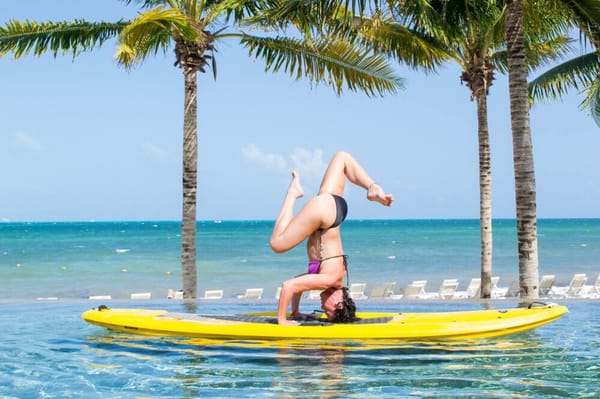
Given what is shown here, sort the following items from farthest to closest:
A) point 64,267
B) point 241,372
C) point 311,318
A: 1. point 64,267
2. point 311,318
3. point 241,372

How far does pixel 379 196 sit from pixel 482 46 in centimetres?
1241

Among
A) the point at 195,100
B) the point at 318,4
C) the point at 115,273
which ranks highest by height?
the point at 318,4

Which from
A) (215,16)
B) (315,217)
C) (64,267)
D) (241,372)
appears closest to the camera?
(241,372)

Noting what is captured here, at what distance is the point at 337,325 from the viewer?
29.0 feet

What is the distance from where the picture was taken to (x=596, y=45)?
1521cm

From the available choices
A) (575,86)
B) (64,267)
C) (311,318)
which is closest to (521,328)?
(311,318)

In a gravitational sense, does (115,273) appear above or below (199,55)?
below

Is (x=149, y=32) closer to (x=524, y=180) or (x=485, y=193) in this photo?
(x=524, y=180)

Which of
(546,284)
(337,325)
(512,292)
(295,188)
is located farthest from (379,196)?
(512,292)

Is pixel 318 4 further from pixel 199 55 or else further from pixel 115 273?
pixel 115 273

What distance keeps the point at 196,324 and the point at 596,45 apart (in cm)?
995

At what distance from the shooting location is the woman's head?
9.23 m

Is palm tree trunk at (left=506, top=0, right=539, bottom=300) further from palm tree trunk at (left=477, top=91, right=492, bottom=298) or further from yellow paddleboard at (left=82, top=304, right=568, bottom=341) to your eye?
palm tree trunk at (left=477, top=91, right=492, bottom=298)

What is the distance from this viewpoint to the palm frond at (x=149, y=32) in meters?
14.6
